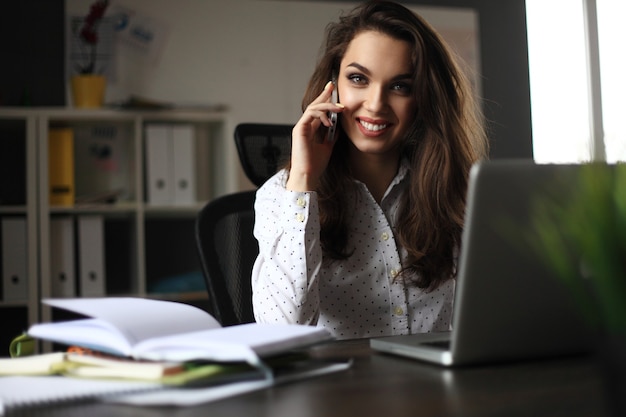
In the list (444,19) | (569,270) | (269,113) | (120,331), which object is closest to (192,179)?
(269,113)

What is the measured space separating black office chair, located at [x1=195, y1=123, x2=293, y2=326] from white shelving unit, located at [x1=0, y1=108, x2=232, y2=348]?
1850 mm

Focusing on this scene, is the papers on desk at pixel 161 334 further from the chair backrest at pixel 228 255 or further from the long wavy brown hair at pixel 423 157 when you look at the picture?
the long wavy brown hair at pixel 423 157

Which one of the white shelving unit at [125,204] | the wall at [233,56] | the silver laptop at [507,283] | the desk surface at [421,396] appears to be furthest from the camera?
the wall at [233,56]

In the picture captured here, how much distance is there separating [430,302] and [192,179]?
7.20 ft

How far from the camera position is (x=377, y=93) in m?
1.84

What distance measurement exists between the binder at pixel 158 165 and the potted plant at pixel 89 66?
30 cm

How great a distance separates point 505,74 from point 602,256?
14.9 feet

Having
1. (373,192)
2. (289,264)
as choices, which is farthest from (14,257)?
(289,264)

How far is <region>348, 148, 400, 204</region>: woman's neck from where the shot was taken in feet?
6.38

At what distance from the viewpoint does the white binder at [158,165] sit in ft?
12.3

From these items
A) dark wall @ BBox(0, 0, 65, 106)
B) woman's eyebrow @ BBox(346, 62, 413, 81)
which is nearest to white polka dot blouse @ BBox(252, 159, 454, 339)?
woman's eyebrow @ BBox(346, 62, 413, 81)

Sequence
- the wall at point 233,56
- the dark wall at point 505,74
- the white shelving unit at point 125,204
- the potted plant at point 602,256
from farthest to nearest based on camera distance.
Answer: the dark wall at point 505,74 < the wall at point 233,56 < the white shelving unit at point 125,204 < the potted plant at point 602,256

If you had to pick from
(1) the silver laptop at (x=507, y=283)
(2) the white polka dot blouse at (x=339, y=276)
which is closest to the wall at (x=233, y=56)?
(2) the white polka dot blouse at (x=339, y=276)

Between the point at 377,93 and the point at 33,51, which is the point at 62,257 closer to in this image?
the point at 33,51
